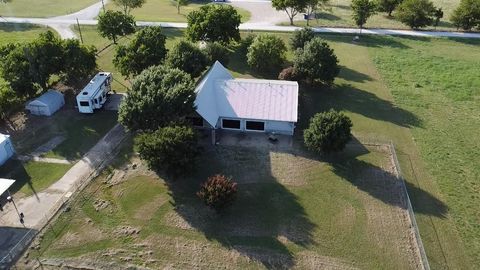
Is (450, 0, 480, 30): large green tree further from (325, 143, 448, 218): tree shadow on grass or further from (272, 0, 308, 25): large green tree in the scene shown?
(325, 143, 448, 218): tree shadow on grass

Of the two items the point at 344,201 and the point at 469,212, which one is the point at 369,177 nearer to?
the point at 344,201

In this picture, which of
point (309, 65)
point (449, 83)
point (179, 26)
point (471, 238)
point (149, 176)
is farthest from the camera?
point (179, 26)

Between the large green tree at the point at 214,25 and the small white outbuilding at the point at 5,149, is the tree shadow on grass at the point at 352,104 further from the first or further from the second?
the small white outbuilding at the point at 5,149

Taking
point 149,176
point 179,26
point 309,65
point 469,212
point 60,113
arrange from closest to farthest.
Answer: point 469,212
point 149,176
point 60,113
point 309,65
point 179,26

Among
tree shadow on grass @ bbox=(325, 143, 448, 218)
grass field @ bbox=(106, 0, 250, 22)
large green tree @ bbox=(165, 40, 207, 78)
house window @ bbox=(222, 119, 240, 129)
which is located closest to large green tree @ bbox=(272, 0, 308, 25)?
grass field @ bbox=(106, 0, 250, 22)

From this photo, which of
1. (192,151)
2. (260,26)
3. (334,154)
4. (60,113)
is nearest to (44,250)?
(192,151)

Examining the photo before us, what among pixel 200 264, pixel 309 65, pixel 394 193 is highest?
pixel 309 65

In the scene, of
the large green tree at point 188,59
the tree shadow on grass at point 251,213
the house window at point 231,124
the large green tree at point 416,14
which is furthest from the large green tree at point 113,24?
the large green tree at point 416,14
